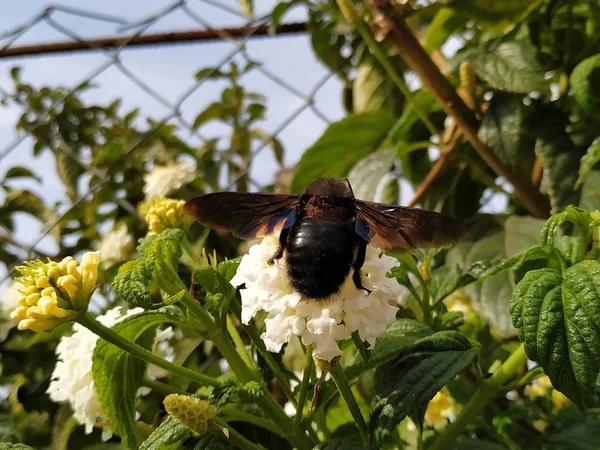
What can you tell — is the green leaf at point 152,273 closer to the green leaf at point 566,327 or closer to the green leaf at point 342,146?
the green leaf at point 566,327

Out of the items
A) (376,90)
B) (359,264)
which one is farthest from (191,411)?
(376,90)

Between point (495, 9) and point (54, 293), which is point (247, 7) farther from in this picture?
point (54, 293)

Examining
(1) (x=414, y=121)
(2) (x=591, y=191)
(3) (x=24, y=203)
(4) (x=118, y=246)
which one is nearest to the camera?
(2) (x=591, y=191)

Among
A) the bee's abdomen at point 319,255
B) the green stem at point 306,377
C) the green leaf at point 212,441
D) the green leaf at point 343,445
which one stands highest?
the bee's abdomen at point 319,255

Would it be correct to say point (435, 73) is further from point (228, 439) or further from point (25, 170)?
point (25, 170)

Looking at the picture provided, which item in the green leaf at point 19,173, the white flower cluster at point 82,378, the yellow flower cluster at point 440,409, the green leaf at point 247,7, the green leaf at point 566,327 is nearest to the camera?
the green leaf at point 566,327

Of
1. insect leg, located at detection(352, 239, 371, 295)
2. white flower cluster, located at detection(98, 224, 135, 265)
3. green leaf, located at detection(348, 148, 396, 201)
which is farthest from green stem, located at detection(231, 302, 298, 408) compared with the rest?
white flower cluster, located at detection(98, 224, 135, 265)

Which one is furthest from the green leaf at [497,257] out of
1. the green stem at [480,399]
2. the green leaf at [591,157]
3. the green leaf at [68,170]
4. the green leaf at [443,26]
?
the green leaf at [68,170]
